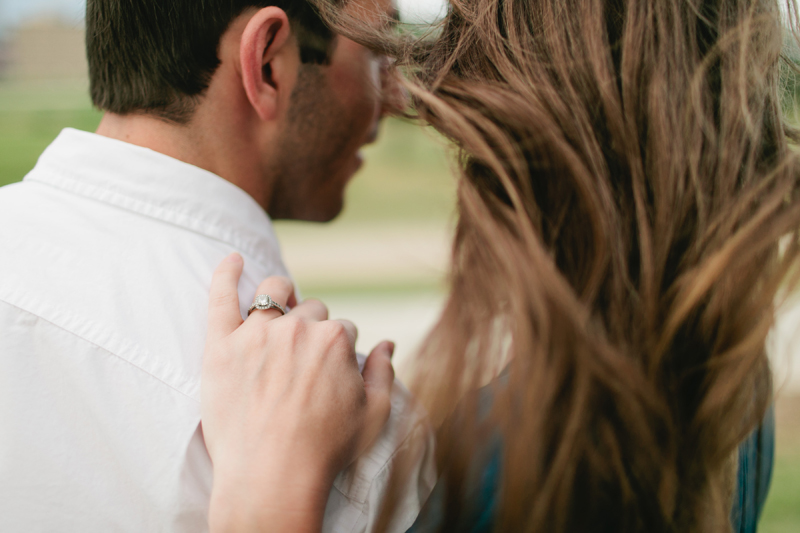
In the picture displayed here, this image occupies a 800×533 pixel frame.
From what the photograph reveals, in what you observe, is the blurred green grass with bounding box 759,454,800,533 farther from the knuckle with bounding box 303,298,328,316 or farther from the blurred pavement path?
the knuckle with bounding box 303,298,328,316

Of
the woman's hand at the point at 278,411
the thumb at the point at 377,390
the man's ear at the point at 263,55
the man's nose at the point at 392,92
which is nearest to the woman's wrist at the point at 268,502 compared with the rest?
the woman's hand at the point at 278,411

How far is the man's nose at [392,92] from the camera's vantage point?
108cm

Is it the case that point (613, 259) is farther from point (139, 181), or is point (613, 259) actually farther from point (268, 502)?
point (139, 181)

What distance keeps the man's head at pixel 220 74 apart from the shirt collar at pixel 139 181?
84 millimetres

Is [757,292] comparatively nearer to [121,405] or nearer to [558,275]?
[558,275]

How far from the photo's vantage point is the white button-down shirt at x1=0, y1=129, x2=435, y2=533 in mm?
866

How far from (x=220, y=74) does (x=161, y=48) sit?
0.14 metres

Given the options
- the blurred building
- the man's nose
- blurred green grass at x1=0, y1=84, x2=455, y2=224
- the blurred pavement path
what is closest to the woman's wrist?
the man's nose

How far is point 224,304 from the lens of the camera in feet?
3.15

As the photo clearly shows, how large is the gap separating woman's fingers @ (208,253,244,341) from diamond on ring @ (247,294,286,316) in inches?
1.9

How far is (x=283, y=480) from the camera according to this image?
804 millimetres

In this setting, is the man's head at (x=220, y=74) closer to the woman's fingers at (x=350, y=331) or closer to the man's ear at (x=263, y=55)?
the man's ear at (x=263, y=55)

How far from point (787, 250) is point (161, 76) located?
1266 millimetres

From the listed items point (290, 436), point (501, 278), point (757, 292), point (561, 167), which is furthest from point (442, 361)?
point (757, 292)
